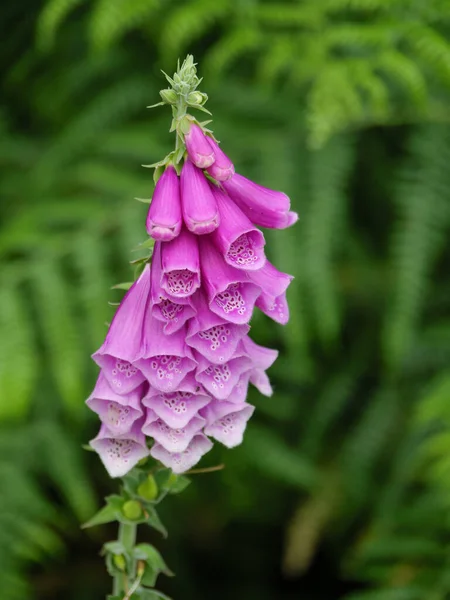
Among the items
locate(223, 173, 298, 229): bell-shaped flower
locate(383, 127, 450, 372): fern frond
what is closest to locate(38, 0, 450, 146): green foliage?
locate(383, 127, 450, 372): fern frond

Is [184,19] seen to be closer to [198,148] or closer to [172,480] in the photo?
[198,148]

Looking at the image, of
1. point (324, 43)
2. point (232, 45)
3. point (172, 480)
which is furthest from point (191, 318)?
point (324, 43)

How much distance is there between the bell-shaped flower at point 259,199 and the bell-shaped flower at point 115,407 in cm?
29

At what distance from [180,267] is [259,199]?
0.56 ft

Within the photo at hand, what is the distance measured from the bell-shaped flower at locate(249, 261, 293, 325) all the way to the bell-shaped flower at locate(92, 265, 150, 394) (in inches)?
6.1

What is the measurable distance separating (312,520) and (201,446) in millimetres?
1742

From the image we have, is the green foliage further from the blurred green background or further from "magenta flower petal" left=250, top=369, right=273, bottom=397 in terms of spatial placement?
"magenta flower petal" left=250, top=369, right=273, bottom=397

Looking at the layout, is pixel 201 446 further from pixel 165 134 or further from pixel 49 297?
pixel 165 134

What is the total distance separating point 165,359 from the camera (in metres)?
1.09

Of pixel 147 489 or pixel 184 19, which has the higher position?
pixel 184 19

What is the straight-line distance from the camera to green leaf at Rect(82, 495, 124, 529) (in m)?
1.11

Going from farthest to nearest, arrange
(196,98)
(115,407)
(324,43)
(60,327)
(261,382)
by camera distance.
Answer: (324,43), (60,327), (261,382), (115,407), (196,98)

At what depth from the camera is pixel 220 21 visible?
9.69ft

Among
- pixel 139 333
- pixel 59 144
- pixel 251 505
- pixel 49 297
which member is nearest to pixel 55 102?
pixel 59 144
